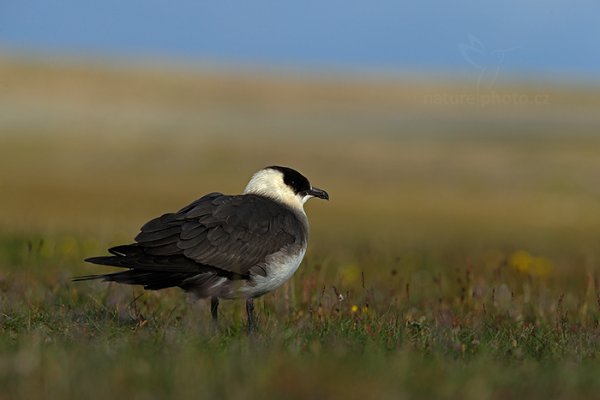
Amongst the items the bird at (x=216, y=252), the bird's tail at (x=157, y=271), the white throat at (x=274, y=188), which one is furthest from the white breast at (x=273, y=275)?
the white throat at (x=274, y=188)

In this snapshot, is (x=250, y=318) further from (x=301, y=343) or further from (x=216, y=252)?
(x=301, y=343)

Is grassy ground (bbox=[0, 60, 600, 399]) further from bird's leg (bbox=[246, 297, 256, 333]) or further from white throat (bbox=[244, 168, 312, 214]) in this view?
white throat (bbox=[244, 168, 312, 214])

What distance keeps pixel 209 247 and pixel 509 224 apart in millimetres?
21557

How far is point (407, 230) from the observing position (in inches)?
1008

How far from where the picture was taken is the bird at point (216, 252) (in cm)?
777

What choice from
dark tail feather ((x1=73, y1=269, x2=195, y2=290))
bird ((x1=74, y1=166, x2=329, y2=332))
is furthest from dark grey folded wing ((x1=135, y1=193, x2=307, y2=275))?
dark tail feather ((x1=73, y1=269, x2=195, y2=290))

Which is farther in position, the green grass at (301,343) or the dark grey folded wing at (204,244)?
the dark grey folded wing at (204,244)

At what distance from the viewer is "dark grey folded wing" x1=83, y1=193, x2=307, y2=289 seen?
7.76m

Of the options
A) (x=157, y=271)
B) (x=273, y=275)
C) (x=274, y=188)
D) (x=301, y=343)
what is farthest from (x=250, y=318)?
(x=274, y=188)

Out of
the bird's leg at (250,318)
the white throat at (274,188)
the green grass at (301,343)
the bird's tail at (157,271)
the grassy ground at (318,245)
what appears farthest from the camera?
the white throat at (274,188)

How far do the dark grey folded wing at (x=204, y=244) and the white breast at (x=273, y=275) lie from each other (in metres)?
0.06

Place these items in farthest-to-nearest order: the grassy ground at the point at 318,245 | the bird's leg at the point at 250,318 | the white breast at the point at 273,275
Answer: the white breast at the point at 273,275 → the bird's leg at the point at 250,318 → the grassy ground at the point at 318,245

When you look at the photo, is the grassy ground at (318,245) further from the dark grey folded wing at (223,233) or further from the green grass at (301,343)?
the dark grey folded wing at (223,233)

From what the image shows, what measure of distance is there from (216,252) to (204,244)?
0.11 meters
